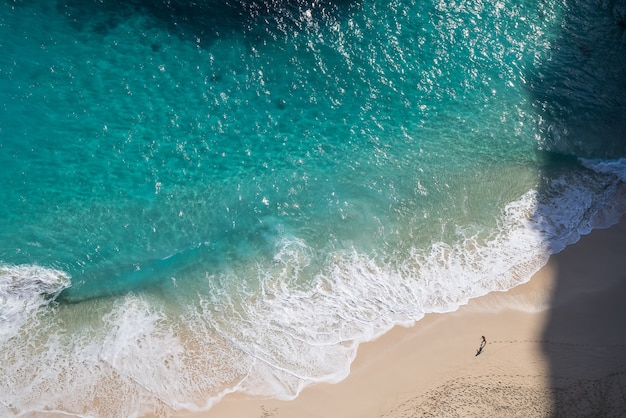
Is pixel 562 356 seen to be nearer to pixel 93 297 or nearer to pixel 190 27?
pixel 93 297

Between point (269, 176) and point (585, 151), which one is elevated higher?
point (585, 151)

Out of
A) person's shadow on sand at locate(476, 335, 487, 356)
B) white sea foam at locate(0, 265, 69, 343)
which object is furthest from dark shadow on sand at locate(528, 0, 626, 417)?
white sea foam at locate(0, 265, 69, 343)

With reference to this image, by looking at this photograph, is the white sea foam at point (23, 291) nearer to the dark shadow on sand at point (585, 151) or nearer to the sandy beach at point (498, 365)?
the sandy beach at point (498, 365)

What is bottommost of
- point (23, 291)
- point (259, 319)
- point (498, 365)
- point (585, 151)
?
point (23, 291)

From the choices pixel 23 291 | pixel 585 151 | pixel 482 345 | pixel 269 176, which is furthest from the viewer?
pixel 585 151

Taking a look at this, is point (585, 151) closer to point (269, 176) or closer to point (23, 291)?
point (269, 176)

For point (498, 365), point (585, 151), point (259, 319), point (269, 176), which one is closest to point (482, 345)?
point (498, 365)

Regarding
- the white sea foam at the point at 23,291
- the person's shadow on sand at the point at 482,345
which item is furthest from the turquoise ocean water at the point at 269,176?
the person's shadow on sand at the point at 482,345

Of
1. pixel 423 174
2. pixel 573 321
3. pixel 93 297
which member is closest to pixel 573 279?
pixel 573 321
